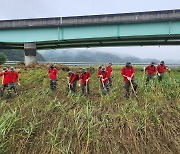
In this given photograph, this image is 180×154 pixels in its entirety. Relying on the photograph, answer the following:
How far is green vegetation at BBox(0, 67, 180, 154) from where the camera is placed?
1023cm

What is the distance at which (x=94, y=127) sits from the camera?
35.6 ft

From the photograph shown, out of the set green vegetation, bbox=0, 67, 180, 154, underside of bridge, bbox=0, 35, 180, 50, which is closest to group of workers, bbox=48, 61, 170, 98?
green vegetation, bbox=0, 67, 180, 154

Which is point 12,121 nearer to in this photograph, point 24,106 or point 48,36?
point 24,106

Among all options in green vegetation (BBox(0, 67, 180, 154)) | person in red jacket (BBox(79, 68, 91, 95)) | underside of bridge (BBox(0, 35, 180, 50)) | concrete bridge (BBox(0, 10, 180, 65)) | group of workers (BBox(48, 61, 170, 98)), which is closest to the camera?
green vegetation (BBox(0, 67, 180, 154))

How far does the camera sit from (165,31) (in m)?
28.7

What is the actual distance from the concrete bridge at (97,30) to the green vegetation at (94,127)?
15.5 metres

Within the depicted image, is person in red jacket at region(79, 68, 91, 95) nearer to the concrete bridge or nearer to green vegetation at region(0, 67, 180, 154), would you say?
green vegetation at region(0, 67, 180, 154)

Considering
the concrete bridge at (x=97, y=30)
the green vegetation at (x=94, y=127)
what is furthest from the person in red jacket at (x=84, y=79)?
the concrete bridge at (x=97, y=30)

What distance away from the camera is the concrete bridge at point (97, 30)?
28.7 m

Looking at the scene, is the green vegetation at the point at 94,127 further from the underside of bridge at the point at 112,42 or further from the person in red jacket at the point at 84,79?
the underside of bridge at the point at 112,42

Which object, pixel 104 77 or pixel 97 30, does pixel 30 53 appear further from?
pixel 104 77

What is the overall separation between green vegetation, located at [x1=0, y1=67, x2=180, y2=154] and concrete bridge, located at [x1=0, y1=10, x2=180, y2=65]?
15466 mm

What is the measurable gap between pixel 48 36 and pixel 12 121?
71.6 feet

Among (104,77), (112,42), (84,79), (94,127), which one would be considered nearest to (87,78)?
(84,79)
